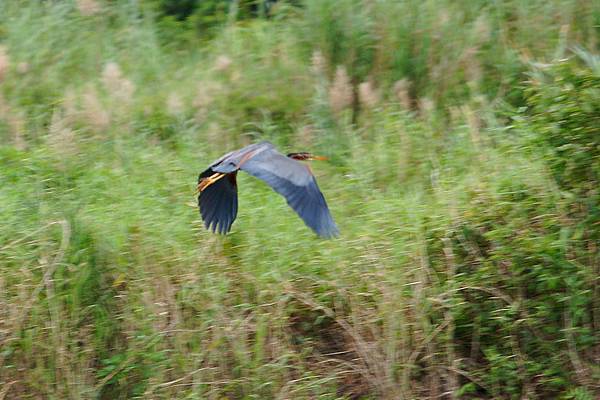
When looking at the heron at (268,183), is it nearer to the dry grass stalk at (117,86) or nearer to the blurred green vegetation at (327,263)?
the blurred green vegetation at (327,263)

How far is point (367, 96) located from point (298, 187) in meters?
2.05

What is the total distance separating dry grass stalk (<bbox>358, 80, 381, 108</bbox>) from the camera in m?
6.49

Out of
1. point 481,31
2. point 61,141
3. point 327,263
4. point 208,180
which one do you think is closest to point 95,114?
point 61,141

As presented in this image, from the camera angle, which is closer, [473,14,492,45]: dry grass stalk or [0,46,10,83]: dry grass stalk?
[0,46,10,83]: dry grass stalk

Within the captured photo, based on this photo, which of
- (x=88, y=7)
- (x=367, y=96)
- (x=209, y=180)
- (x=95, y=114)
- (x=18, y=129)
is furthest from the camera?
(x=88, y=7)

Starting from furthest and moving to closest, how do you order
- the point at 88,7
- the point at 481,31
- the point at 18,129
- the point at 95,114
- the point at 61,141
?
the point at 88,7 < the point at 481,31 < the point at 95,114 < the point at 18,129 < the point at 61,141

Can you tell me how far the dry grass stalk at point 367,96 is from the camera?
6492 mm

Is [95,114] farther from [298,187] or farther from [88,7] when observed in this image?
[298,187]

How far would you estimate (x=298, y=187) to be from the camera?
458cm

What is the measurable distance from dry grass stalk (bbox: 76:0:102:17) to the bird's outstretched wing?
3.16m

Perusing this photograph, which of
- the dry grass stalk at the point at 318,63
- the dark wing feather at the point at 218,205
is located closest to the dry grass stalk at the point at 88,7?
the dry grass stalk at the point at 318,63

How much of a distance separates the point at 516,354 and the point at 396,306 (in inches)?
24.3

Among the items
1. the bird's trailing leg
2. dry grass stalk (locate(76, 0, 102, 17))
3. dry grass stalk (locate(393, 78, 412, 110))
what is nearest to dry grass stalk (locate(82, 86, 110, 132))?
dry grass stalk (locate(76, 0, 102, 17))

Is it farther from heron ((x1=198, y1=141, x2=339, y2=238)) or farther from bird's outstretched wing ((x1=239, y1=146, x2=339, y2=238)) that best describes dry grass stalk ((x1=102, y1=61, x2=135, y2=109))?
bird's outstretched wing ((x1=239, y1=146, x2=339, y2=238))
